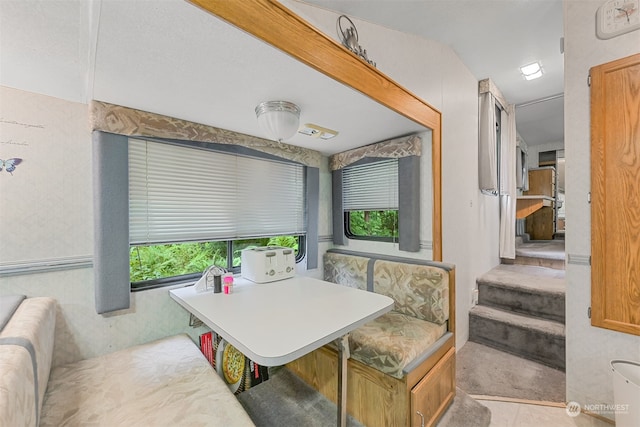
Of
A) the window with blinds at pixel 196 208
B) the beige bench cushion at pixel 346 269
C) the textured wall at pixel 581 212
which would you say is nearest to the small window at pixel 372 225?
the beige bench cushion at pixel 346 269

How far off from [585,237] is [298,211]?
2.27m

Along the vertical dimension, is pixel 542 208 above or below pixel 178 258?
above

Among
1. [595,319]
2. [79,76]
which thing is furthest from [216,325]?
[595,319]

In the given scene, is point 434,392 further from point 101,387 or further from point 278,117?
point 278,117

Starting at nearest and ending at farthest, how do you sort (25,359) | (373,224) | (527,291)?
(25,359) → (527,291) → (373,224)

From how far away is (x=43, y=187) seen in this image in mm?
1416

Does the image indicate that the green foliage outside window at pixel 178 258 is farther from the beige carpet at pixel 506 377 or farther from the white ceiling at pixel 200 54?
the beige carpet at pixel 506 377

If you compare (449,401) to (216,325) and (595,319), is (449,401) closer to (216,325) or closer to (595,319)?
(595,319)

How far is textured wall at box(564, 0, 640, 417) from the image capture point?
1625mm

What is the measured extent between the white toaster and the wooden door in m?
2.13

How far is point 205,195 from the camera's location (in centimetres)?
201

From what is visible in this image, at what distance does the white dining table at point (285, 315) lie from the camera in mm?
1011

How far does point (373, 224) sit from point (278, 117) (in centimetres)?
163

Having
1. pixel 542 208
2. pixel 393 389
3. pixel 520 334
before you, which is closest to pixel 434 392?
pixel 393 389
